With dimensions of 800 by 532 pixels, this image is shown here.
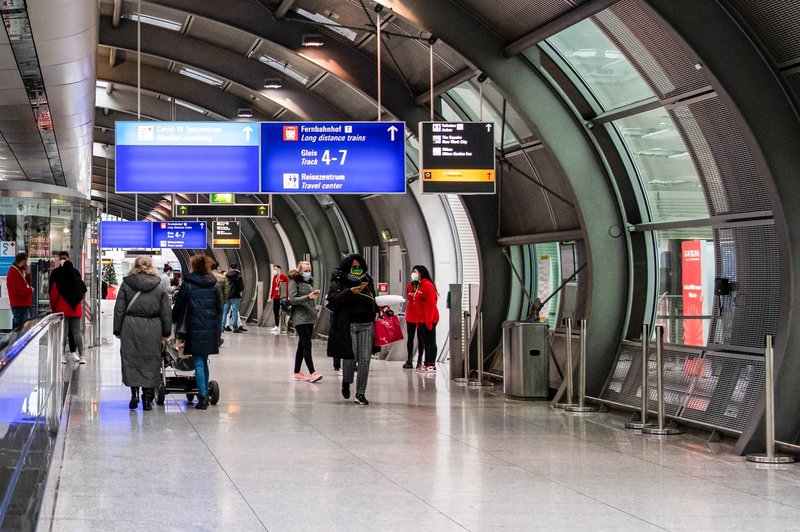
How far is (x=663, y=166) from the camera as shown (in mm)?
11984

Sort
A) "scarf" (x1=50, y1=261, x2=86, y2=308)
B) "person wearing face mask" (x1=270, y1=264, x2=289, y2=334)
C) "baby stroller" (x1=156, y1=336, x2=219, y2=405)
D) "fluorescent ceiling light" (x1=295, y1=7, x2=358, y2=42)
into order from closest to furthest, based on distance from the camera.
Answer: "baby stroller" (x1=156, y1=336, x2=219, y2=405)
"fluorescent ceiling light" (x1=295, y1=7, x2=358, y2=42)
"scarf" (x1=50, y1=261, x2=86, y2=308)
"person wearing face mask" (x1=270, y1=264, x2=289, y2=334)

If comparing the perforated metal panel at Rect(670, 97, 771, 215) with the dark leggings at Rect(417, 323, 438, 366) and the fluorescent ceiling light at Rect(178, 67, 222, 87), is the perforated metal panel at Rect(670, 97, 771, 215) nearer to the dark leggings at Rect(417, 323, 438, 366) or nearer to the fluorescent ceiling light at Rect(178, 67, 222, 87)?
the dark leggings at Rect(417, 323, 438, 366)

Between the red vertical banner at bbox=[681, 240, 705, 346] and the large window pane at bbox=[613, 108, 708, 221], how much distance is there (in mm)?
366

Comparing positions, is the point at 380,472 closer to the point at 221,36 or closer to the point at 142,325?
the point at 142,325

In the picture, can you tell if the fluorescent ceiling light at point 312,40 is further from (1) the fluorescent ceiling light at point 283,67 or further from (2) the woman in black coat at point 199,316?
(2) the woman in black coat at point 199,316

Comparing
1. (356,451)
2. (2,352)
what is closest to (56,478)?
(356,451)

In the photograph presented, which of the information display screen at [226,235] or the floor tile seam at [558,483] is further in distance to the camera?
the information display screen at [226,235]

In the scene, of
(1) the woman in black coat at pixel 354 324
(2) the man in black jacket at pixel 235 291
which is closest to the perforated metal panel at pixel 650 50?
(1) the woman in black coat at pixel 354 324

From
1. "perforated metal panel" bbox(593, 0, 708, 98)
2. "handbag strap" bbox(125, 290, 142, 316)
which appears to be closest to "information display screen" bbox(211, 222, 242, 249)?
"handbag strap" bbox(125, 290, 142, 316)

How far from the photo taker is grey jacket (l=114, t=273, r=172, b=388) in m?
10.9

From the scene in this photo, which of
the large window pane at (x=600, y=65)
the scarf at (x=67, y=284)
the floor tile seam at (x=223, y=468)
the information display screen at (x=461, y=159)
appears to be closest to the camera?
the floor tile seam at (x=223, y=468)

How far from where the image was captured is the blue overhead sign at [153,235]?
30328mm

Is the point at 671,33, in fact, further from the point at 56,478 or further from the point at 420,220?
the point at 420,220

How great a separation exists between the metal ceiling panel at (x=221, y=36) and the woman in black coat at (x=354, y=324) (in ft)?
24.1
